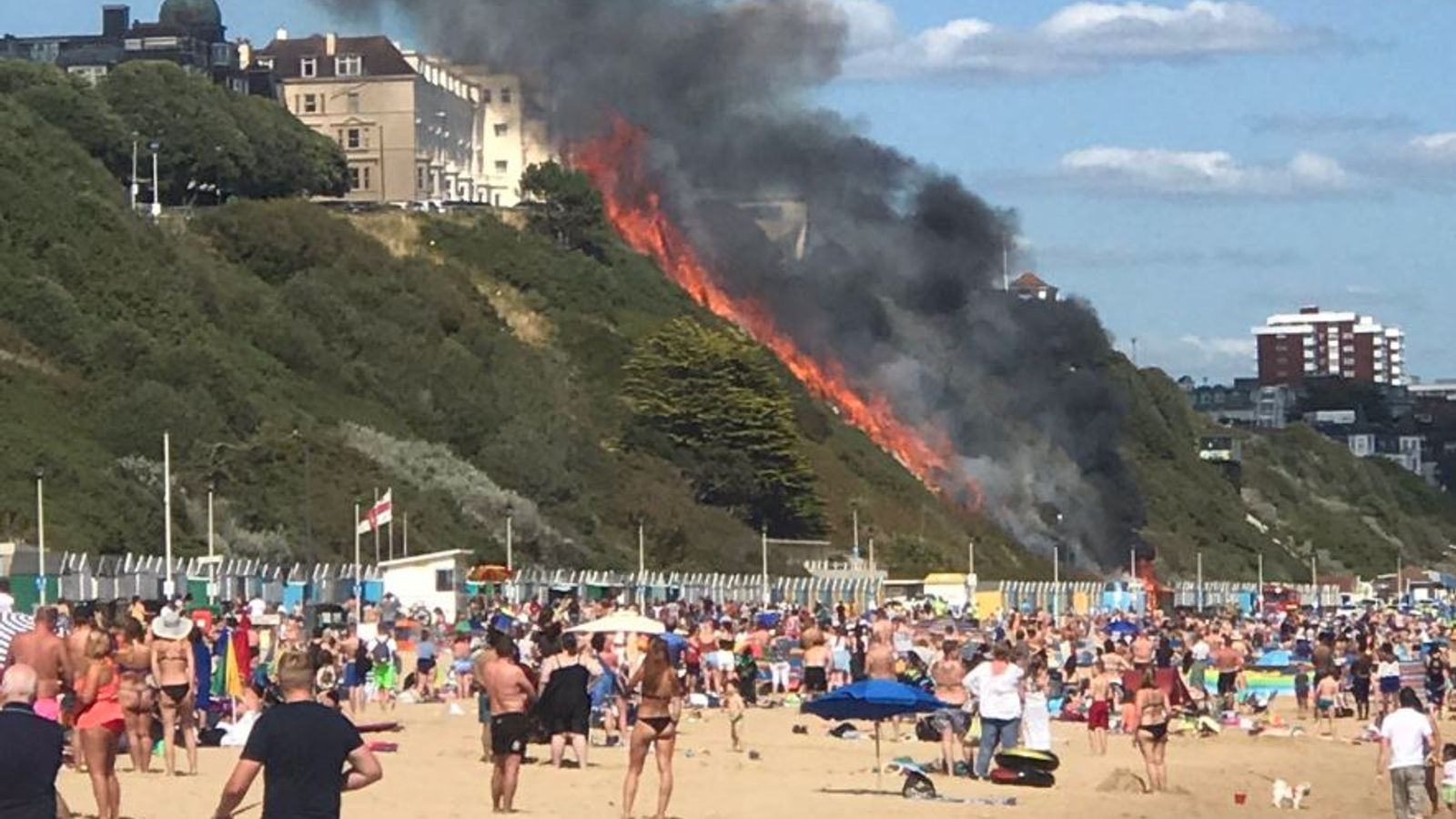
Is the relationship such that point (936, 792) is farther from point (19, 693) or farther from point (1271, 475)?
point (1271, 475)

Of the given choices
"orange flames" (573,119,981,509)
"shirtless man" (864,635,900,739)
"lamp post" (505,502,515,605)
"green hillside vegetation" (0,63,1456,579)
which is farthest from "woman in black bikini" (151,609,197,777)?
"orange flames" (573,119,981,509)

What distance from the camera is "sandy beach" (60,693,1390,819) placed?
67.2ft

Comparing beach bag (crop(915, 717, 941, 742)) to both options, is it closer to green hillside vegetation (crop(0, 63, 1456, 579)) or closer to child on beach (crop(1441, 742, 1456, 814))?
child on beach (crop(1441, 742, 1456, 814))

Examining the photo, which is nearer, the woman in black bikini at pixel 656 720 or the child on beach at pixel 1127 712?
the woman in black bikini at pixel 656 720

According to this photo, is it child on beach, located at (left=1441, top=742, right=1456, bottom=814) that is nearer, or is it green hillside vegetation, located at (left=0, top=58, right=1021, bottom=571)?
child on beach, located at (left=1441, top=742, right=1456, bottom=814)

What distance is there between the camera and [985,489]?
342 ft

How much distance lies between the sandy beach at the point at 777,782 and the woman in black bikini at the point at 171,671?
1.19ft

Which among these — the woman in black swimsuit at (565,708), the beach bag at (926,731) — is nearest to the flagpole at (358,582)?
the beach bag at (926,731)

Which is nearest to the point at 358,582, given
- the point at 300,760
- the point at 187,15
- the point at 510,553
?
the point at 510,553

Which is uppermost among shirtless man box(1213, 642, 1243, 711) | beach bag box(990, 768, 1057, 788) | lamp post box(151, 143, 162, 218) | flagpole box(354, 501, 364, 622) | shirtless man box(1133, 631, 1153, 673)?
lamp post box(151, 143, 162, 218)

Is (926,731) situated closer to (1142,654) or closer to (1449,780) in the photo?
(1142,654)

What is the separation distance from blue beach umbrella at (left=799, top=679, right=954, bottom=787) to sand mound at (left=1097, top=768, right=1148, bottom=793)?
281 centimetres

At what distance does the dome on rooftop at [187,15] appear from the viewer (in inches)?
5955

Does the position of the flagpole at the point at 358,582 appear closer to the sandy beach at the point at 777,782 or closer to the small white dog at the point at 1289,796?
the sandy beach at the point at 777,782
